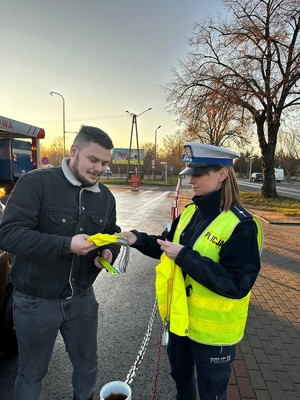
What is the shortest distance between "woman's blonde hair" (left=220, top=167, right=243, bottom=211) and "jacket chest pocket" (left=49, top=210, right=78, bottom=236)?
3.26 ft

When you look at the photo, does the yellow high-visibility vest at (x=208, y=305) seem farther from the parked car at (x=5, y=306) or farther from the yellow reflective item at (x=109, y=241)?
the parked car at (x=5, y=306)

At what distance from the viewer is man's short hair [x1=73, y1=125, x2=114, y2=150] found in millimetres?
1914

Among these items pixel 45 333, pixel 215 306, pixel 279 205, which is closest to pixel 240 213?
pixel 215 306

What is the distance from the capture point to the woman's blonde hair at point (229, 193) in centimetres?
194

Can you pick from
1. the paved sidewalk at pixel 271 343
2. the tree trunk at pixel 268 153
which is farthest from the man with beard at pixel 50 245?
the tree trunk at pixel 268 153

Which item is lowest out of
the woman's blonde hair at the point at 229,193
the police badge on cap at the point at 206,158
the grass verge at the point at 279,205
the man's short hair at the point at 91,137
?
the grass verge at the point at 279,205

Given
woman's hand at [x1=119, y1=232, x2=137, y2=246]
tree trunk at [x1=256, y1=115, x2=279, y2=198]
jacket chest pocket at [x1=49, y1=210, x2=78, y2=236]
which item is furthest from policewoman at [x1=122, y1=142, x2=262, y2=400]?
tree trunk at [x1=256, y1=115, x2=279, y2=198]

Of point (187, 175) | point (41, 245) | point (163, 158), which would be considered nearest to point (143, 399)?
point (41, 245)

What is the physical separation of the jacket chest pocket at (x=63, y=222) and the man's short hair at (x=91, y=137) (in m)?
0.46

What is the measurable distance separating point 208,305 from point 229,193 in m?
0.74

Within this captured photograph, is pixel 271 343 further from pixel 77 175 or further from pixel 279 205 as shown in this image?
pixel 279 205

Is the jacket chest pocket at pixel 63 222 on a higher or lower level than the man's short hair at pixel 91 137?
lower

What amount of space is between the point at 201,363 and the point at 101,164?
1478 mm

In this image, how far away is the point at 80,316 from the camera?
7.00ft
